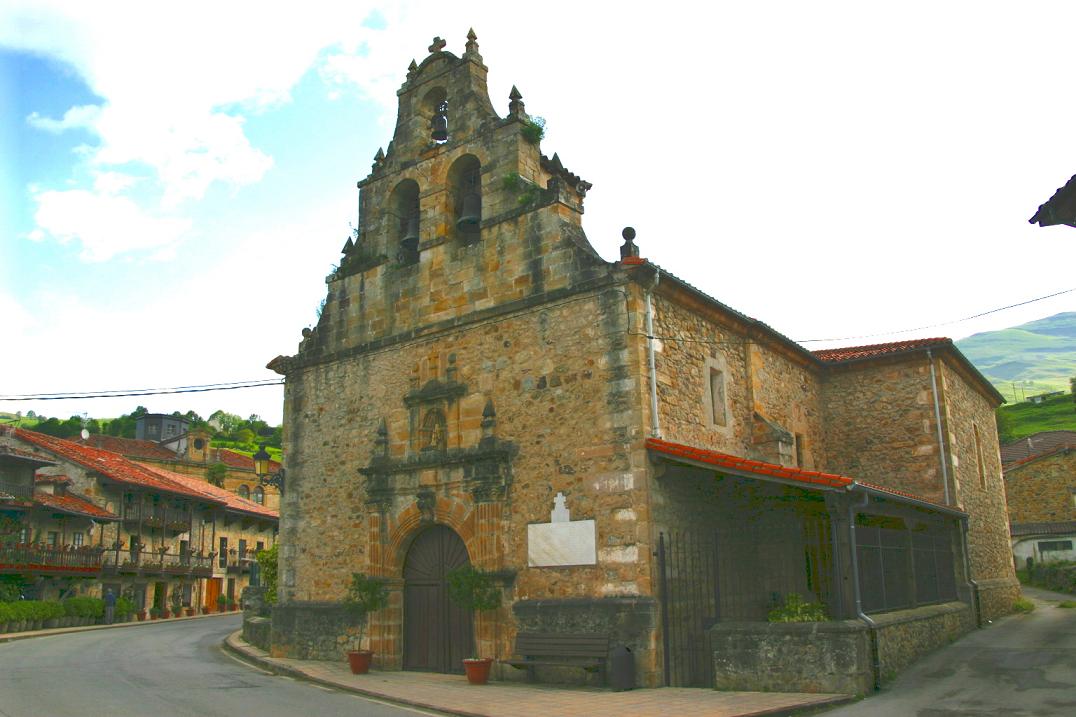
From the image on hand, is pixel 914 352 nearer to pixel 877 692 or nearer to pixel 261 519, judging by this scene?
pixel 877 692

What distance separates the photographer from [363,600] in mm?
15875

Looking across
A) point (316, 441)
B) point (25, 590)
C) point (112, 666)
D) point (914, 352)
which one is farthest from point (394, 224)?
point (25, 590)

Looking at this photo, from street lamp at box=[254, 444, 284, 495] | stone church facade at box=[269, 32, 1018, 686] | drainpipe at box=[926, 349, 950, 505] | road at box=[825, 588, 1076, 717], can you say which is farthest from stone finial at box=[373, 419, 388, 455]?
drainpipe at box=[926, 349, 950, 505]

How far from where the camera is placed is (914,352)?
19.9 m

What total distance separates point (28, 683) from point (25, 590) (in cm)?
2268

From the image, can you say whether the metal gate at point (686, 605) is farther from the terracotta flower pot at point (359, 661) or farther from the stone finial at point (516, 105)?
the stone finial at point (516, 105)

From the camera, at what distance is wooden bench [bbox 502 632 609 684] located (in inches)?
499

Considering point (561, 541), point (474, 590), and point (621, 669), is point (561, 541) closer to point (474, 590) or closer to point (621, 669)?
point (474, 590)

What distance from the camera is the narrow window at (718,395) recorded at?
16.0 m

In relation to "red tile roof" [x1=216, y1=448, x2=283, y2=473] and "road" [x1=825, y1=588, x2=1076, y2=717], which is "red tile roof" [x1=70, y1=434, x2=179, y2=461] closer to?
"red tile roof" [x1=216, y1=448, x2=283, y2=473]

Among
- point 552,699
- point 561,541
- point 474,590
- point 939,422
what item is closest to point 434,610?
point 474,590

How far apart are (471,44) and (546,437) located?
8.46m

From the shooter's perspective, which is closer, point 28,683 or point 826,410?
point 28,683

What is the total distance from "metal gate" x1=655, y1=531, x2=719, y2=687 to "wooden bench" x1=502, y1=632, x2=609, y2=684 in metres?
0.96
